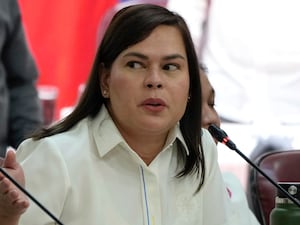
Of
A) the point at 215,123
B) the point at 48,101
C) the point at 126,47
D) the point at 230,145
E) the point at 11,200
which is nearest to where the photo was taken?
the point at 11,200

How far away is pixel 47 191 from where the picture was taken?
2.00 meters

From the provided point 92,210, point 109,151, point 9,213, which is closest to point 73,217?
point 92,210

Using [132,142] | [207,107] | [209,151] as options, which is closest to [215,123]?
[207,107]

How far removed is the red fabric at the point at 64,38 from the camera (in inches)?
156

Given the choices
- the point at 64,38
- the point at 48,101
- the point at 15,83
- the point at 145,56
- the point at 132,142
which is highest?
the point at 145,56

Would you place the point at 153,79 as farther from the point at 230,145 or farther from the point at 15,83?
the point at 15,83

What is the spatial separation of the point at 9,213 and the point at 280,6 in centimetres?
212

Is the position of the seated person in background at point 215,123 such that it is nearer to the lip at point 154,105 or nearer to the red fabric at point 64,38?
the lip at point 154,105

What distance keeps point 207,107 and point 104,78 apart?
20.2 inches

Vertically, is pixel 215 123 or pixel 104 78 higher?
pixel 104 78

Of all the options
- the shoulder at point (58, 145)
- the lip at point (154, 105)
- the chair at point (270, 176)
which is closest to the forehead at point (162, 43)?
the lip at point (154, 105)

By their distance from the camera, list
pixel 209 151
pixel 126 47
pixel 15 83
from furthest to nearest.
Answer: pixel 15 83 < pixel 209 151 < pixel 126 47

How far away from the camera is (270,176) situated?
8.41 ft

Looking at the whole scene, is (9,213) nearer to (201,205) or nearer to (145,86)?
(145,86)
